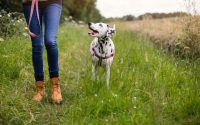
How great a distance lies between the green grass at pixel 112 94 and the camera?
525 cm

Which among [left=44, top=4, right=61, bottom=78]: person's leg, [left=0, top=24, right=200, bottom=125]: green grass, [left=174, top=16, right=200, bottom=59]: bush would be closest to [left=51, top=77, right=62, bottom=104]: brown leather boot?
[left=0, top=24, right=200, bottom=125]: green grass

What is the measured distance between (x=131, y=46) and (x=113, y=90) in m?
4.35

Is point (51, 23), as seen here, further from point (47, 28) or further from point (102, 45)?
point (102, 45)

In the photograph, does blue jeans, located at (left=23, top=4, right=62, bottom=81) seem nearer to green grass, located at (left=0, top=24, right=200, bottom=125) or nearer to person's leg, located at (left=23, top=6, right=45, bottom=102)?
person's leg, located at (left=23, top=6, right=45, bottom=102)

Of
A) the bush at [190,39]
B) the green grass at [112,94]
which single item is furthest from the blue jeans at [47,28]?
the bush at [190,39]

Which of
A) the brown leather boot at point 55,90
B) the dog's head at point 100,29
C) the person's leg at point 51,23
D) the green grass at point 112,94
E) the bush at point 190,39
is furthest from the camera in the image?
the bush at point 190,39

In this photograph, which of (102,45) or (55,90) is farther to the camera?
(102,45)

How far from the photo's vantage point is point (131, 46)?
10633 mm

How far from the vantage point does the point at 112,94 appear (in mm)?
5914

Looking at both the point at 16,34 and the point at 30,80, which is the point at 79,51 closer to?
the point at 16,34

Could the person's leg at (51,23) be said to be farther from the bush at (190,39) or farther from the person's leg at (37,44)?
the bush at (190,39)

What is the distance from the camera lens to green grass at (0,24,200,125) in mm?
5250

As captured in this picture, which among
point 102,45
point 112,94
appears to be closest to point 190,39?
point 102,45

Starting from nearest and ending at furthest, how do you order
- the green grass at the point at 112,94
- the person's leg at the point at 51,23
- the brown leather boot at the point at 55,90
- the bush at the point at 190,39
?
the green grass at the point at 112,94 < the person's leg at the point at 51,23 < the brown leather boot at the point at 55,90 < the bush at the point at 190,39
